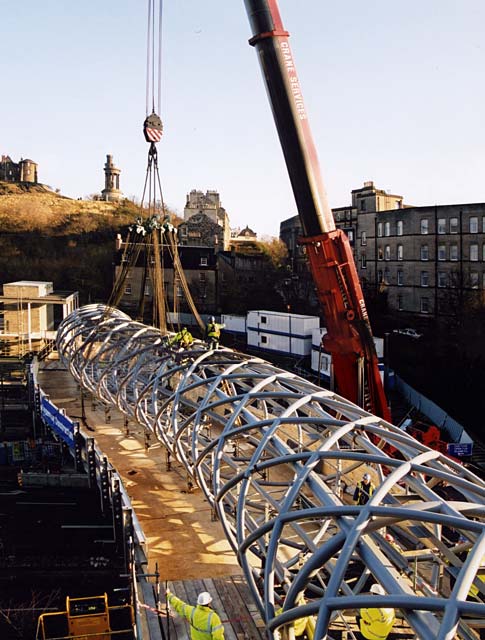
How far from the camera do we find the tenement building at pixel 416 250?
131ft

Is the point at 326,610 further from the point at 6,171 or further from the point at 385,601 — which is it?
the point at 6,171

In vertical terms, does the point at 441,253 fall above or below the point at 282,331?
above

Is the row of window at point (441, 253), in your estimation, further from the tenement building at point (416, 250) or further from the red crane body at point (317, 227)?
the red crane body at point (317, 227)

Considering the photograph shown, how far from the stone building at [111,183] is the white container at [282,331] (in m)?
59.4

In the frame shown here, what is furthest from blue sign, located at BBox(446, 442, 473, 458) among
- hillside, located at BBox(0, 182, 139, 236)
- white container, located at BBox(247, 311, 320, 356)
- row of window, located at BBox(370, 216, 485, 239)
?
hillside, located at BBox(0, 182, 139, 236)

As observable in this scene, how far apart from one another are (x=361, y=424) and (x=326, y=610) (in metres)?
4.27

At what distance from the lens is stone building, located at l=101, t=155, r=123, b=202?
92812mm

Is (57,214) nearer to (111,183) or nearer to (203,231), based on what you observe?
(111,183)

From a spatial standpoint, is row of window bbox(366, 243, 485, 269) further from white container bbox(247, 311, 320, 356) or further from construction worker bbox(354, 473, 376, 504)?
construction worker bbox(354, 473, 376, 504)

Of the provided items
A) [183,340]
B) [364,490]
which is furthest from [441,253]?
[364,490]

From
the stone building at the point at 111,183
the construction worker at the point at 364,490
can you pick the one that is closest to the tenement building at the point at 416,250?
the construction worker at the point at 364,490

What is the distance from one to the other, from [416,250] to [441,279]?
3113 millimetres

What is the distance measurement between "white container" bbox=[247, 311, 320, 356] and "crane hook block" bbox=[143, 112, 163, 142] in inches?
768

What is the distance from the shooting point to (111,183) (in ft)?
308
